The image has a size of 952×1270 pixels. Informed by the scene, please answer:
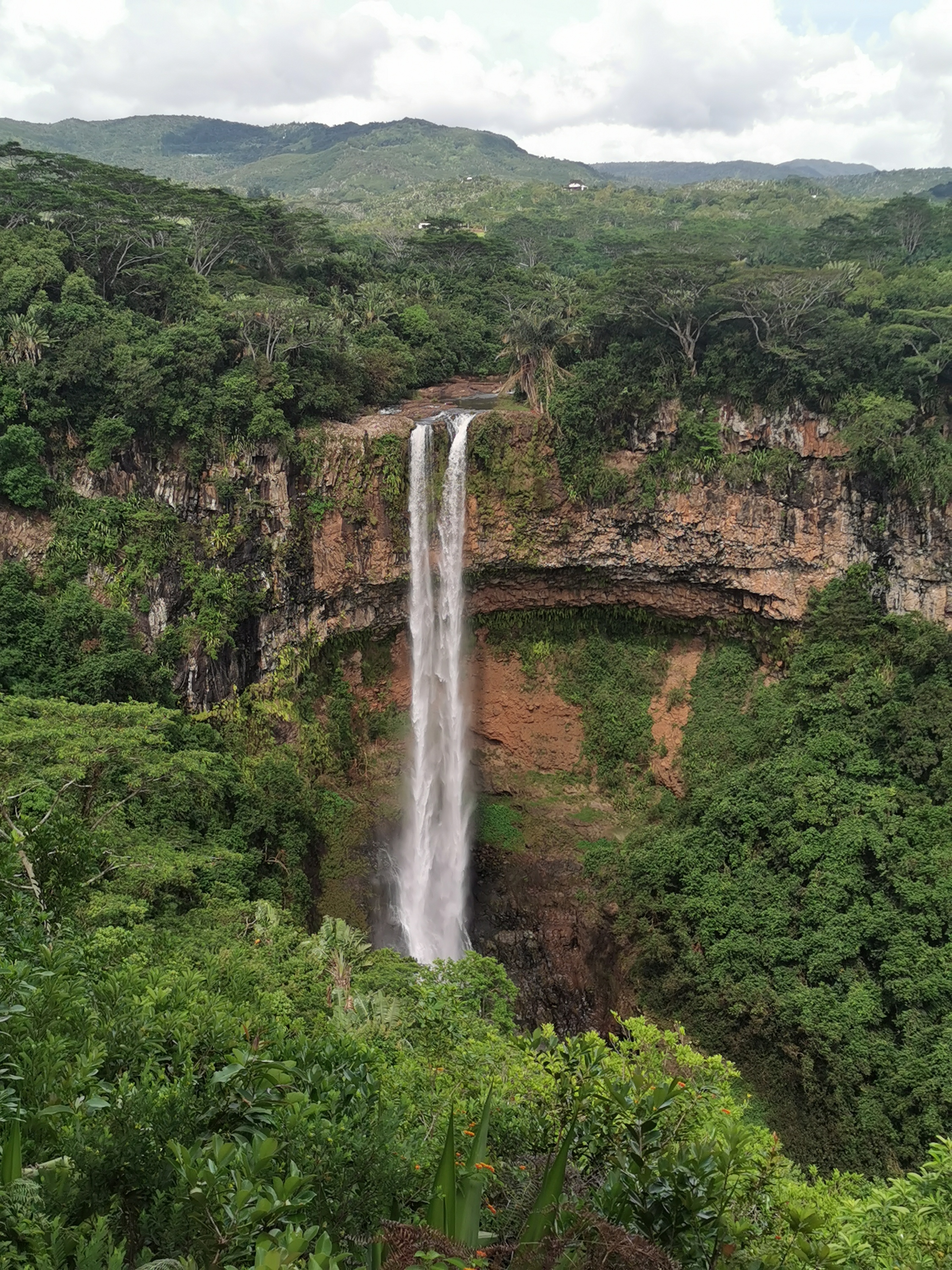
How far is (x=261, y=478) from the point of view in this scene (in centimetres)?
2075

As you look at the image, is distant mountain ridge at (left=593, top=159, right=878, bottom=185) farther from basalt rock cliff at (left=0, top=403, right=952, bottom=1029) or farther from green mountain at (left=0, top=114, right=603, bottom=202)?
basalt rock cliff at (left=0, top=403, right=952, bottom=1029)

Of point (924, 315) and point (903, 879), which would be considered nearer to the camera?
point (903, 879)

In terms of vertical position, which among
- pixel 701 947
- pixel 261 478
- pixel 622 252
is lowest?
pixel 701 947

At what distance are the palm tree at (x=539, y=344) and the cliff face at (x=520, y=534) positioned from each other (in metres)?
1.35

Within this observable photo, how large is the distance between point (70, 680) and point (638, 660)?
14.1 metres

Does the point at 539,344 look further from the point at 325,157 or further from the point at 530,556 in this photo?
the point at 325,157

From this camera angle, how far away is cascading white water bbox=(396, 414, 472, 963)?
2178 centimetres

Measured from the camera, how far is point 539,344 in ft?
76.8

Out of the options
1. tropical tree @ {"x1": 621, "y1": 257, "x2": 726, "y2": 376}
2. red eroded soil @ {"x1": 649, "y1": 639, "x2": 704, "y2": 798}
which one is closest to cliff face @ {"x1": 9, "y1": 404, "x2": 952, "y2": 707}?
red eroded soil @ {"x1": 649, "y1": 639, "x2": 704, "y2": 798}

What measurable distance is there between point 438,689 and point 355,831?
13.3 ft

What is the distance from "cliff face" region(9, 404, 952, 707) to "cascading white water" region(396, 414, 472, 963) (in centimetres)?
40

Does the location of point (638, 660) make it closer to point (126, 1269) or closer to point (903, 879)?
point (903, 879)

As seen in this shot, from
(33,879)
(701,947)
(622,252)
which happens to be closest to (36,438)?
(33,879)

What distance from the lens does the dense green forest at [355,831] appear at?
4.45m
